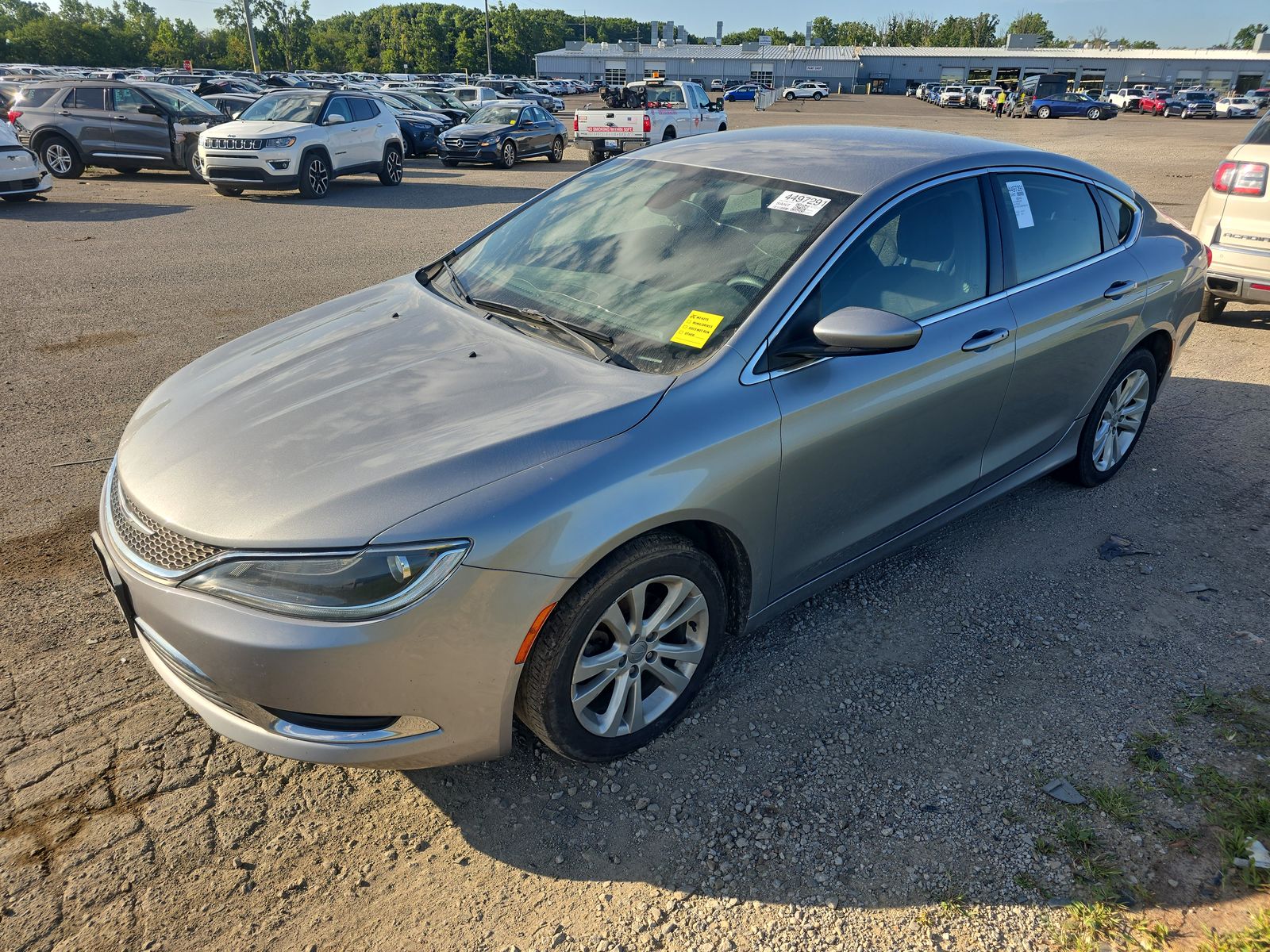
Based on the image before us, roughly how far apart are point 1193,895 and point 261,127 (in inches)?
598

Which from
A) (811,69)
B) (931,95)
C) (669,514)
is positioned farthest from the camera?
(811,69)

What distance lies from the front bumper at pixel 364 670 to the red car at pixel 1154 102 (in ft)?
215

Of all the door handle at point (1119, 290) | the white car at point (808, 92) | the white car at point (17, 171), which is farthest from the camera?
the white car at point (808, 92)

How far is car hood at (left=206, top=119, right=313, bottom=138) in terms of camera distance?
43.9 ft

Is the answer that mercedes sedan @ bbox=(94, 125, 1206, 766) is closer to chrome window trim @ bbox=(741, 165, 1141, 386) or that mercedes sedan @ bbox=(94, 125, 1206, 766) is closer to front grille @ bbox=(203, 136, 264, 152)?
chrome window trim @ bbox=(741, 165, 1141, 386)

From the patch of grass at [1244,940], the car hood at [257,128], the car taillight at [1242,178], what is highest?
the car hood at [257,128]

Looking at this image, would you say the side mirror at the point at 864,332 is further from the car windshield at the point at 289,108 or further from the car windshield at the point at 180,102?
the car windshield at the point at 180,102

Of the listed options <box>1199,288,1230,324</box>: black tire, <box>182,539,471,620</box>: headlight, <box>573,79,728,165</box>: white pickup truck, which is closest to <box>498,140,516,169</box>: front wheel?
<box>573,79,728,165</box>: white pickup truck

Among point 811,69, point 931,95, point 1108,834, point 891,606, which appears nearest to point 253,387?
point 891,606

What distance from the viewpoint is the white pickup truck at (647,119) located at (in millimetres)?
19375

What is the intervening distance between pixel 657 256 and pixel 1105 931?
248cm

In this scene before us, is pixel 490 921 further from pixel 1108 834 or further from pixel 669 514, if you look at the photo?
pixel 1108 834

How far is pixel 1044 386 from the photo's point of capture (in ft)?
12.3

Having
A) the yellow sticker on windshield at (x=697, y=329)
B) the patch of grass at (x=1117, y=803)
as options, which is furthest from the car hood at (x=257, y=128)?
the patch of grass at (x=1117, y=803)
